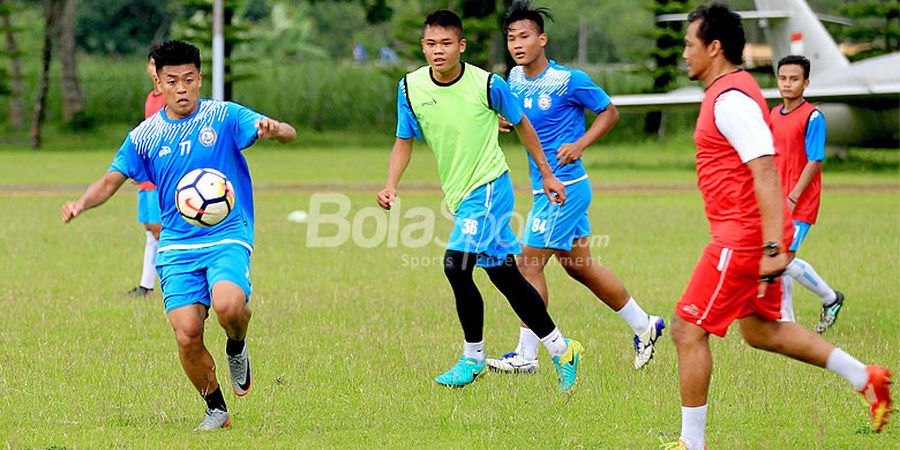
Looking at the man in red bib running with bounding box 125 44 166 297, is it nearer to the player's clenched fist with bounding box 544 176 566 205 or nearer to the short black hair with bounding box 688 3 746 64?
the player's clenched fist with bounding box 544 176 566 205

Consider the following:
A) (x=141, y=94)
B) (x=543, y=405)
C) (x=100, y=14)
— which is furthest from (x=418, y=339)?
(x=100, y=14)

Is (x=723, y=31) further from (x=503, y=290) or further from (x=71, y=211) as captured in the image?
(x=71, y=211)

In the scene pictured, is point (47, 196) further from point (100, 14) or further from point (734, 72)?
point (100, 14)

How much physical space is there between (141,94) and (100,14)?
75.9 ft

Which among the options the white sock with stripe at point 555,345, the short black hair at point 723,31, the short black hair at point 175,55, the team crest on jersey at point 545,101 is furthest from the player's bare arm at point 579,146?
the short black hair at point 175,55

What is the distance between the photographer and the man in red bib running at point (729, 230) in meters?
5.62

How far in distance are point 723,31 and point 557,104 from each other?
2741mm

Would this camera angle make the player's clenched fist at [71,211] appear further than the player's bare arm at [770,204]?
Yes

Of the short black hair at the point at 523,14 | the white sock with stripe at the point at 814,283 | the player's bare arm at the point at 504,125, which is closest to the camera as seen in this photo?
the player's bare arm at the point at 504,125

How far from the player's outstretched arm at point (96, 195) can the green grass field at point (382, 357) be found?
1.15 meters

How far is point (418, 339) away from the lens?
9.35 meters

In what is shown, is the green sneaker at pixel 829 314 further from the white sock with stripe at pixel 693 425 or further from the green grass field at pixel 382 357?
the white sock with stripe at pixel 693 425

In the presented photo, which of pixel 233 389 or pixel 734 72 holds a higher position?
pixel 734 72

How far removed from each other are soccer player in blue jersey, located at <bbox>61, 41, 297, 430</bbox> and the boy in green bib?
1.24 metres
